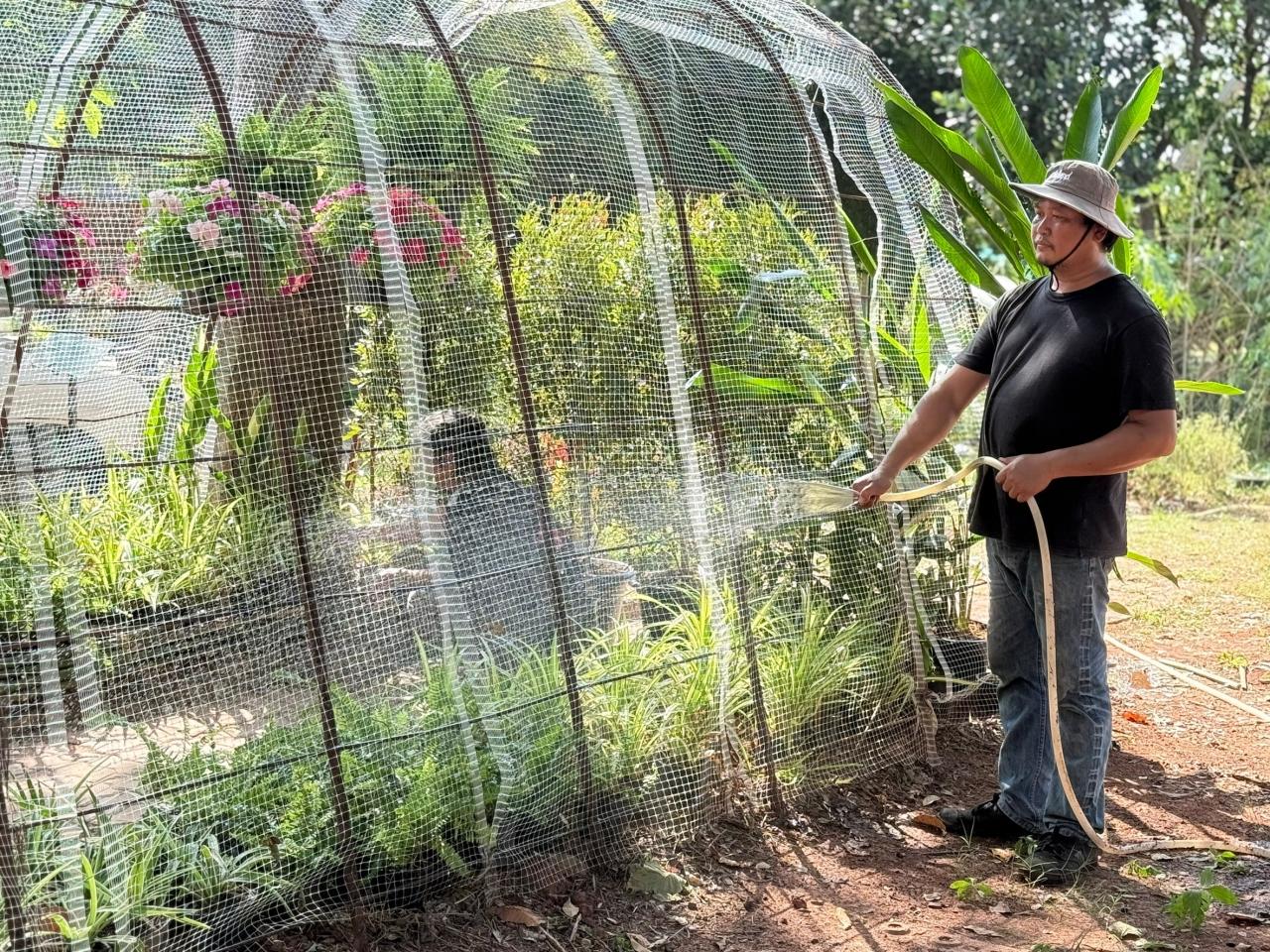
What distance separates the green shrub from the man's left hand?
20.4 ft

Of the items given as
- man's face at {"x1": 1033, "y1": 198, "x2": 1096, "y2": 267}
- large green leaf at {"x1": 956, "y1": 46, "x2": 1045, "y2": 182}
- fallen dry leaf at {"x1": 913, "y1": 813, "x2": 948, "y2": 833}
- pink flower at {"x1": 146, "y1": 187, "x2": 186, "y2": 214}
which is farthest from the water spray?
pink flower at {"x1": 146, "y1": 187, "x2": 186, "y2": 214}

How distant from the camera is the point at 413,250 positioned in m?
3.16

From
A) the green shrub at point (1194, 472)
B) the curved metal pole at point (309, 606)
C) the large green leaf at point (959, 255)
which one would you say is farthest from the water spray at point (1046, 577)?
the green shrub at point (1194, 472)

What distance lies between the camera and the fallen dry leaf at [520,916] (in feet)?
9.83

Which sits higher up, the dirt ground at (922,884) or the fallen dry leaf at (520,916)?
the fallen dry leaf at (520,916)

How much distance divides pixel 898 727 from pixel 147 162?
263 centimetres

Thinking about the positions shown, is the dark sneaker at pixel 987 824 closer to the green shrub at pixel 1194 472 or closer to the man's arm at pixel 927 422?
the man's arm at pixel 927 422

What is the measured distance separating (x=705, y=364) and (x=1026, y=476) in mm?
943

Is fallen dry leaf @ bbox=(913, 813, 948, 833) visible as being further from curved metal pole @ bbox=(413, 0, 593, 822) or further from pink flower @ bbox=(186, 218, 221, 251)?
pink flower @ bbox=(186, 218, 221, 251)

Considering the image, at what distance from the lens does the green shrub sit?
873 centimetres

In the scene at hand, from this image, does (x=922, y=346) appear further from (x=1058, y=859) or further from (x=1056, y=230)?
(x=1058, y=859)

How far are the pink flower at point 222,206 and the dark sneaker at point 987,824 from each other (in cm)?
246

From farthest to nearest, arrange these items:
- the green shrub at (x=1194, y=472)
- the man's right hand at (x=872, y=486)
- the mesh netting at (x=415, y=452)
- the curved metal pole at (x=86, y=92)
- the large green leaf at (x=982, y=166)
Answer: the green shrub at (x=1194, y=472) < the large green leaf at (x=982, y=166) < the man's right hand at (x=872, y=486) < the curved metal pole at (x=86, y=92) < the mesh netting at (x=415, y=452)

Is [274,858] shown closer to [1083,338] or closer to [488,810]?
[488,810]
